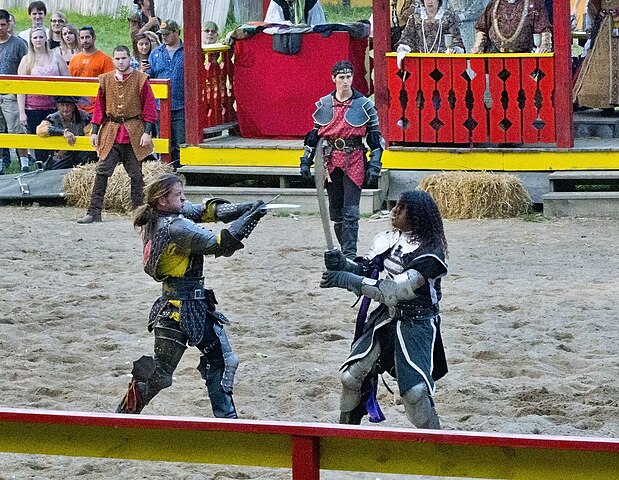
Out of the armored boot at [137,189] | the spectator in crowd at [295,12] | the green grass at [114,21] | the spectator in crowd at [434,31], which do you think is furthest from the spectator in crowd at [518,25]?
the green grass at [114,21]

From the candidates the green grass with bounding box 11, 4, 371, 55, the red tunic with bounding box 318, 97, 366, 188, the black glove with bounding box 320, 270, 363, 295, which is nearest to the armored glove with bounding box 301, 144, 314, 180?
the red tunic with bounding box 318, 97, 366, 188

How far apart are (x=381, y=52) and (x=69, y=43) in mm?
3754

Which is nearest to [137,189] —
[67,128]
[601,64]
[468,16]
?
[67,128]

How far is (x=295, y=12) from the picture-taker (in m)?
13.6

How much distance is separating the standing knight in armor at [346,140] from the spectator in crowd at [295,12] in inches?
161

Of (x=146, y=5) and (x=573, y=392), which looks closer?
(x=573, y=392)

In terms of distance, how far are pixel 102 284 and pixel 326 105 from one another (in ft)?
7.11

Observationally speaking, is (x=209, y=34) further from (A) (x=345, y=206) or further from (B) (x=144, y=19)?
(A) (x=345, y=206)

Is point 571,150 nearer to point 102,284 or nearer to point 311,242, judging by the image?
point 311,242

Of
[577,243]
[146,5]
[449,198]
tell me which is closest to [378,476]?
[577,243]

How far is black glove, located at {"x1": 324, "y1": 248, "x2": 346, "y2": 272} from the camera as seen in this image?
5285 mm

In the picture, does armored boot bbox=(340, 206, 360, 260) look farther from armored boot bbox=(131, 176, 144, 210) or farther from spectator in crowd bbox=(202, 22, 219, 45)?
spectator in crowd bbox=(202, 22, 219, 45)

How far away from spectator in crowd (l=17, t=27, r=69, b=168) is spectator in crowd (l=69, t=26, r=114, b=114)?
27cm

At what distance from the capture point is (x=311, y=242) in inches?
440
